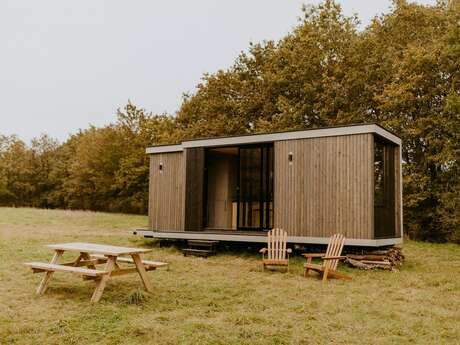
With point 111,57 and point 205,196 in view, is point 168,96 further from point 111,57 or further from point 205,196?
point 205,196

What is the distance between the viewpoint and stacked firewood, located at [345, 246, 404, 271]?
840cm

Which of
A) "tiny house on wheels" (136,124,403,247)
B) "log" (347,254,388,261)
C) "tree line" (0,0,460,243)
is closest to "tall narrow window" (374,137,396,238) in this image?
"tiny house on wheels" (136,124,403,247)

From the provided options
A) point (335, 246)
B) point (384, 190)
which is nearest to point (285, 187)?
point (335, 246)

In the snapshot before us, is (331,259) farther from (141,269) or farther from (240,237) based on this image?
(141,269)

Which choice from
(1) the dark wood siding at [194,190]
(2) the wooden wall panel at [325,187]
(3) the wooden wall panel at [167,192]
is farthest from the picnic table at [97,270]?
(3) the wooden wall panel at [167,192]

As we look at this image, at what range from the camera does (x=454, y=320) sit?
16.1 ft

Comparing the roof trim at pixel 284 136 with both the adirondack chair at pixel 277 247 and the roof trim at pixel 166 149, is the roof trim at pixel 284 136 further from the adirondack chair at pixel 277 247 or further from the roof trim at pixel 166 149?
the adirondack chair at pixel 277 247

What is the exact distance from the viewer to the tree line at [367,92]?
15.5m

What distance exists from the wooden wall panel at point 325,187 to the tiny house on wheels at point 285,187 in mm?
20

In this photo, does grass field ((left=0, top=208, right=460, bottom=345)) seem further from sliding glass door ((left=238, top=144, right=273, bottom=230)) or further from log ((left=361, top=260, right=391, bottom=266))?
sliding glass door ((left=238, top=144, right=273, bottom=230))

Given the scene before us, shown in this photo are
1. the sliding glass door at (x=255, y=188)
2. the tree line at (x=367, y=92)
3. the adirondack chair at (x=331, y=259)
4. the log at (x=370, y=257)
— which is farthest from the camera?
the tree line at (x=367, y=92)

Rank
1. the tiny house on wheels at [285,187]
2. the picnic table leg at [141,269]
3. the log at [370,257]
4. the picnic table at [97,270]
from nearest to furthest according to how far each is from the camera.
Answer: the picnic table at [97,270]
the picnic table leg at [141,269]
the log at [370,257]
the tiny house on wheels at [285,187]

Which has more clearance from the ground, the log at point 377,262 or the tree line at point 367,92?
the tree line at point 367,92

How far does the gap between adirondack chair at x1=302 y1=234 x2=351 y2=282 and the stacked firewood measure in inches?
27.1
